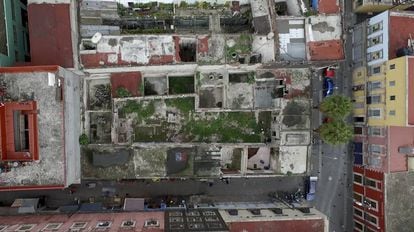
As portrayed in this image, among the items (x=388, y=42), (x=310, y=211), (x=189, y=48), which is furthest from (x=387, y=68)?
(x=189, y=48)

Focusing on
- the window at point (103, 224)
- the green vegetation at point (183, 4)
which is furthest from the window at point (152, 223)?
the green vegetation at point (183, 4)

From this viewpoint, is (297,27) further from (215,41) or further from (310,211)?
(310,211)

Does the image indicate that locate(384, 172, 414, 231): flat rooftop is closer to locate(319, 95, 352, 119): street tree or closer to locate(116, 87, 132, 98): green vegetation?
locate(319, 95, 352, 119): street tree

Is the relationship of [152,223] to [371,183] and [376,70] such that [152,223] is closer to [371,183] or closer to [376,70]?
[371,183]

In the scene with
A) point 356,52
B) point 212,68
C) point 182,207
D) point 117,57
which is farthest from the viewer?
point 356,52

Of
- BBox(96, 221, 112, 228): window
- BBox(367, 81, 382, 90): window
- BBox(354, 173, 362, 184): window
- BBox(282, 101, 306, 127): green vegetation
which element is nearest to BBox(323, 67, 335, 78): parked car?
BBox(367, 81, 382, 90): window

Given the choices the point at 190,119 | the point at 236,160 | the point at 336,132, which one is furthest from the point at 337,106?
the point at 190,119

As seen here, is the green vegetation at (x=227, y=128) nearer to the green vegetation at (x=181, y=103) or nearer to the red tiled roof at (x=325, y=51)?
the green vegetation at (x=181, y=103)
